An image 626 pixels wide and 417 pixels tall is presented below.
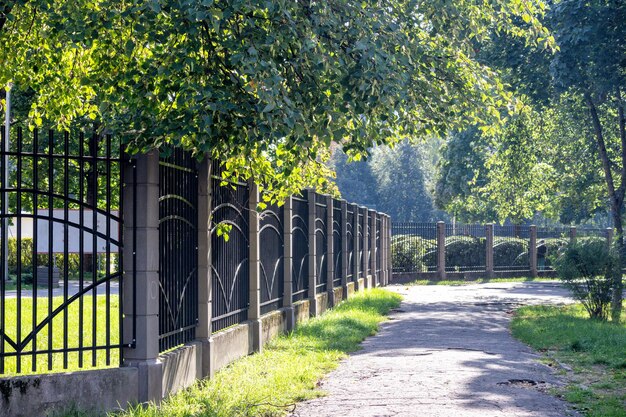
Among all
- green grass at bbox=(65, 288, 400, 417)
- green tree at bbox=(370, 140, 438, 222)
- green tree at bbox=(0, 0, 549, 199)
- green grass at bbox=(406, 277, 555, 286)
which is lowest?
green grass at bbox=(65, 288, 400, 417)

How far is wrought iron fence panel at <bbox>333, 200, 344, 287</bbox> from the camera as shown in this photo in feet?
71.2

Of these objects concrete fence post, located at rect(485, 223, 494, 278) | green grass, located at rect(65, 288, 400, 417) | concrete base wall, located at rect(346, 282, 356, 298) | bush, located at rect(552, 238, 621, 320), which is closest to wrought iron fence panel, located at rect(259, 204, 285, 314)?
green grass, located at rect(65, 288, 400, 417)

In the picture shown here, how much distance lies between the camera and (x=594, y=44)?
19016 mm

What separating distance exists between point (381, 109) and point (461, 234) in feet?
108

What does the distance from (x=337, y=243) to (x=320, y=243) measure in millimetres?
2800

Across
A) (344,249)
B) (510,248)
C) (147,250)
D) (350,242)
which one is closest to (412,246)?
(510,248)

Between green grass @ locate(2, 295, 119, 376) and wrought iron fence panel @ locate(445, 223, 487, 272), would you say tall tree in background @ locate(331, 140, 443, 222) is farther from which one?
green grass @ locate(2, 295, 119, 376)

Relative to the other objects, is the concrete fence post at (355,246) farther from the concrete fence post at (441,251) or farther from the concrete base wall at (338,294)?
the concrete fence post at (441,251)

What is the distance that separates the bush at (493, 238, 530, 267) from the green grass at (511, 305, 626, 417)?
1998cm

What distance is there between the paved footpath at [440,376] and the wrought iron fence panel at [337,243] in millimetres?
3212

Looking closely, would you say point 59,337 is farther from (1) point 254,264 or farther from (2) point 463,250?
(2) point 463,250

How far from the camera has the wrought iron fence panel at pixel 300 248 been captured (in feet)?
53.2

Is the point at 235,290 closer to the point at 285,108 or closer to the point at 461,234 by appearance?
the point at 285,108

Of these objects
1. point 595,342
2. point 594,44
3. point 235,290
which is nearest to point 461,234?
point 594,44
